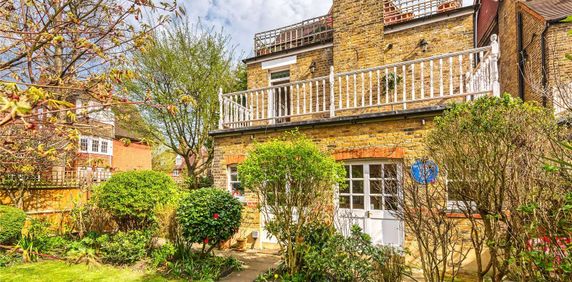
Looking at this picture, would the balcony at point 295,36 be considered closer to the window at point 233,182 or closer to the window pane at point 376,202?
the window at point 233,182

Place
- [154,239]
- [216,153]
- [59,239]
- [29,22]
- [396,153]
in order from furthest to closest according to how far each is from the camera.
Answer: [216,153], [59,239], [154,239], [396,153], [29,22]

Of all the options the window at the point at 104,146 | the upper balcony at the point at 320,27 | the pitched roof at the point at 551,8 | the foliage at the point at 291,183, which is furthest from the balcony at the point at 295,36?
the window at the point at 104,146

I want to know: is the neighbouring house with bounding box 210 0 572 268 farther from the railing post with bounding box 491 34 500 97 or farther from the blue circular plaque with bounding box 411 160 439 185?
the blue circular plaque with bounding box 411 160 439 185

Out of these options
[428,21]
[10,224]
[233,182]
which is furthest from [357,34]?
[10,224]

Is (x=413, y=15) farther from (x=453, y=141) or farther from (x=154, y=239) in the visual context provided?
(x=154, y=239)

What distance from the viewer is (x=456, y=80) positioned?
317 inches

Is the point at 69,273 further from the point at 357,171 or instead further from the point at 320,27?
the point at 320,27

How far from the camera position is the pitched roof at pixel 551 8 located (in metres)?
7.35

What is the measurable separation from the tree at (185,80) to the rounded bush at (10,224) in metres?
5.72

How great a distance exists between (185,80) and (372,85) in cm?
790

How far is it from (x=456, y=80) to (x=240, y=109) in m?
6.39

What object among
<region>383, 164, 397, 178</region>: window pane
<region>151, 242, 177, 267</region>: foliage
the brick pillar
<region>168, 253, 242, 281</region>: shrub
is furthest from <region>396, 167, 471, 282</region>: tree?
the brick pillar

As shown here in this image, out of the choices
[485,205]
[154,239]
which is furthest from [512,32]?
[154,239]

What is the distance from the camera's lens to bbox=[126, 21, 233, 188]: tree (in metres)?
12.0
